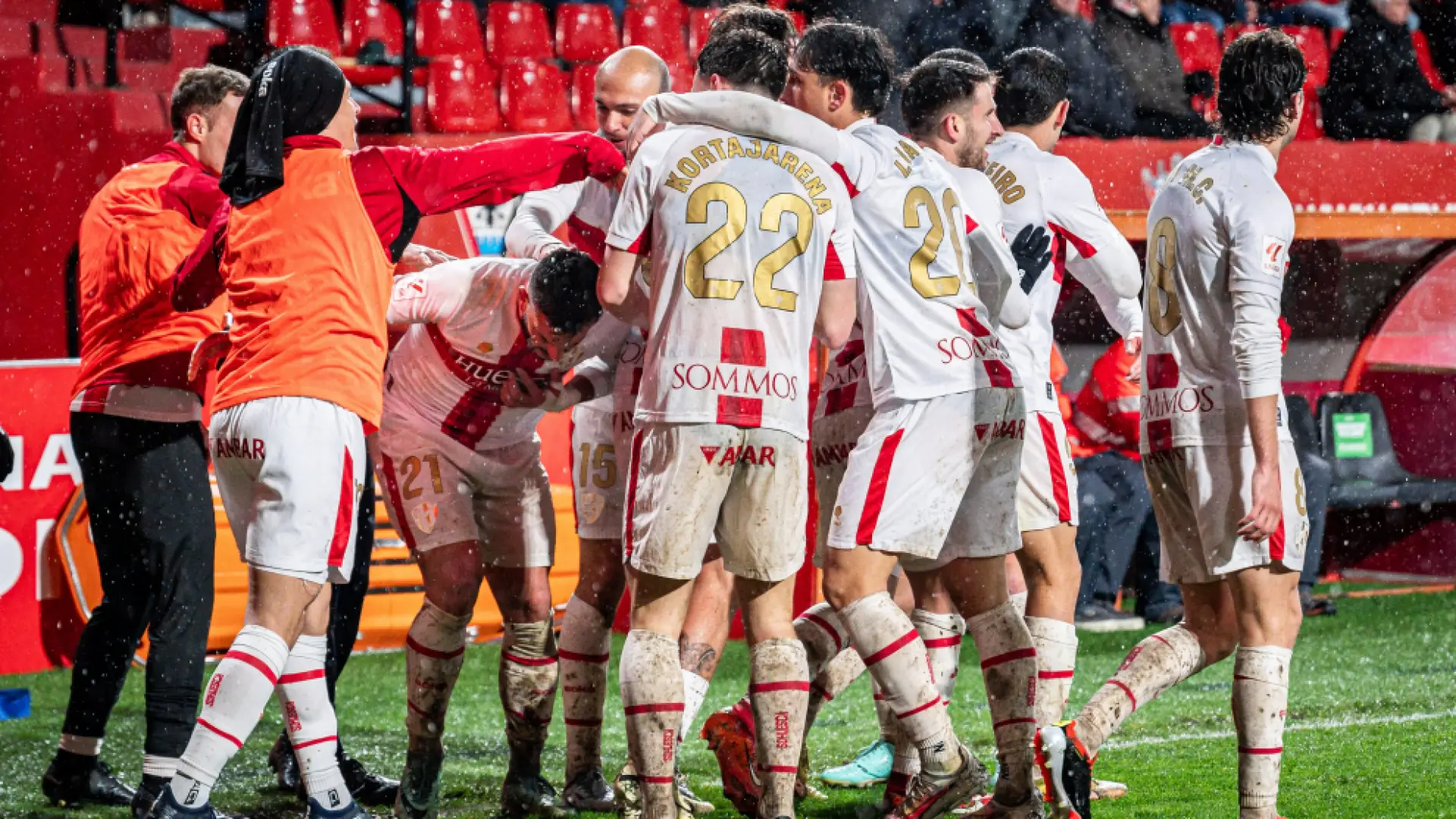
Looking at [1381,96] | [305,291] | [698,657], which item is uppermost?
[1381,96]

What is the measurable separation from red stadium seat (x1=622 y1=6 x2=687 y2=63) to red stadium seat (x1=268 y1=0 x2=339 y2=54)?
2091 millimetres

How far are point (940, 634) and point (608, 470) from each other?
3.54 ft

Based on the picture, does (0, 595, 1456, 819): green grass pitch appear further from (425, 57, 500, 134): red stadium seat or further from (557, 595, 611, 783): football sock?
(425, 57, 500, 134): red stadium seat

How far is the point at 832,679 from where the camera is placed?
16.0 ft

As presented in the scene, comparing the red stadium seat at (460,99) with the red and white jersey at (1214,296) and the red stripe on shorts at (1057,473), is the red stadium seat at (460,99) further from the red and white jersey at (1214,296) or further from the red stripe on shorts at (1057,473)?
the red and white jersey at (1214,296)

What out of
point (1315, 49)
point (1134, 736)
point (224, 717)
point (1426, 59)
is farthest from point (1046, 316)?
point (1426, 59)

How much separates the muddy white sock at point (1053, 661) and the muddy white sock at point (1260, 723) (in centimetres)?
65

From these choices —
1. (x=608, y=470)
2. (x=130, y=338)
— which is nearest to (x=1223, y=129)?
(x=608, y=470)

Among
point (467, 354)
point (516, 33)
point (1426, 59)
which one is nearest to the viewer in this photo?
point (467, 354)

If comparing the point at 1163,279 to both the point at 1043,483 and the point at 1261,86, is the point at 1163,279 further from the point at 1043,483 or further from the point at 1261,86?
the point at 1043,483

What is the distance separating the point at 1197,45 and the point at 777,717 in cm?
1101

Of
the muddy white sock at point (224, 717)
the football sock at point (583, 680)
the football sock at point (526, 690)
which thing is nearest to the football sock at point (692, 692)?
the football sock at point (583, 680)

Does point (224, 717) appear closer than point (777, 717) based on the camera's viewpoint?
Yes

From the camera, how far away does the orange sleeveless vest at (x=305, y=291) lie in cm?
383
